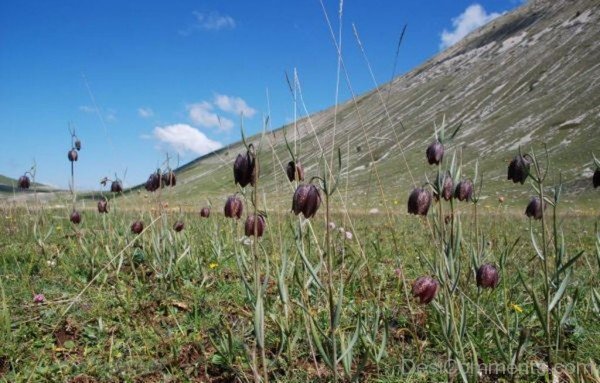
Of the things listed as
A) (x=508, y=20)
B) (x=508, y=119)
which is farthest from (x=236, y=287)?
(x=508, y=20)

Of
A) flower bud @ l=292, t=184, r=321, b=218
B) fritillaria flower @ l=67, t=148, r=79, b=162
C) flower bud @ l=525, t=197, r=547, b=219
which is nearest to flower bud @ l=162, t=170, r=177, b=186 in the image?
fritillaria flower @ l=67, t=148, r=79, b=162

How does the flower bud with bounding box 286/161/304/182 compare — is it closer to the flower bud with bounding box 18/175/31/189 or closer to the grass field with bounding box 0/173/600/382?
the grass field with bounding box 0/173/600/382

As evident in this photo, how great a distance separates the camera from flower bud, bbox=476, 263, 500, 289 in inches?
98.3

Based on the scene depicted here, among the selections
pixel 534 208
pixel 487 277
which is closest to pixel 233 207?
pixel 487 277

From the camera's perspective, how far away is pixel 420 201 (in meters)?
2.48

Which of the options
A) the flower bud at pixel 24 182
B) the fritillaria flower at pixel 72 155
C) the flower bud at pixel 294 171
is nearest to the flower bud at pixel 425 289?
the flower bud at pixel 294 171

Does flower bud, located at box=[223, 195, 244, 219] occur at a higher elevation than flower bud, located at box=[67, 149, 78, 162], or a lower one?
lower

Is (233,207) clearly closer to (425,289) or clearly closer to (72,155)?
(425,289)

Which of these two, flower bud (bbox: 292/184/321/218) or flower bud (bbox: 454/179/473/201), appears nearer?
flower bud (bbox: 292/184/321/218)

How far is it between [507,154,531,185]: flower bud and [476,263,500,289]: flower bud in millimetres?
842

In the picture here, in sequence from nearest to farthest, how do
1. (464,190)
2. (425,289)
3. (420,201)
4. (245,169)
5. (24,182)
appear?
(245,169), (425,289), (420,201), (464,190), (24,182)

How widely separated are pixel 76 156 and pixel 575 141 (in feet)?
133

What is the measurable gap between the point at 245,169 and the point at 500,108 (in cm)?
5648

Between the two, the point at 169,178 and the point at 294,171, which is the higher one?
the point at 169,178
